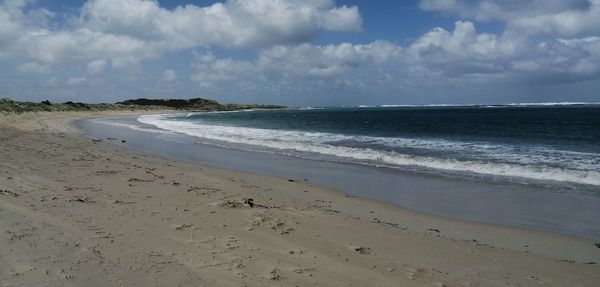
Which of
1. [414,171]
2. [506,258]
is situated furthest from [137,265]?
[414,171]

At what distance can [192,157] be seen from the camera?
57.4ft

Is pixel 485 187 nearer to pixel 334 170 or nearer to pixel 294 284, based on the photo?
pixel 334 170

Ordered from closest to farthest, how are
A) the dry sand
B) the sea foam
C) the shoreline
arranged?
the dry sand → the shoreline → the sea foam

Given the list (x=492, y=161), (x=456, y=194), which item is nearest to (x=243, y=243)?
(x=456, y=194)

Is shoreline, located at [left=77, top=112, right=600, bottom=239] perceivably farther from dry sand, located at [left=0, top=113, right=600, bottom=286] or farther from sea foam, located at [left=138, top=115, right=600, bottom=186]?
sea foam, located at [left=138, top=115, right=600, bottom=186]

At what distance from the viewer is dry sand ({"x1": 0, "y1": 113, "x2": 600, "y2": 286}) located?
14.6ft

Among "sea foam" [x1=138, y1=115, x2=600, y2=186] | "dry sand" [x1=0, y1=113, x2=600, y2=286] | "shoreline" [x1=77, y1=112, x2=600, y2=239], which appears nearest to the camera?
"dry sand" [x1=0, y1=113, x2=600, y2=286]

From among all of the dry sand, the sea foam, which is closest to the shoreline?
the dry sand

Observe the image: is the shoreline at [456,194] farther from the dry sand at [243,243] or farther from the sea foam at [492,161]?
the sea foam at [492,161]

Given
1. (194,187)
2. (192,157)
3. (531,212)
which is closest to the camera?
(531,212)

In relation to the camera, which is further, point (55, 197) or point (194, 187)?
point (194, 187)

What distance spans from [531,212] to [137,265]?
7.52 m

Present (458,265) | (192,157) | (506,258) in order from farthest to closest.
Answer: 1. (192,157)
2. (506,258)
3. (458,265)

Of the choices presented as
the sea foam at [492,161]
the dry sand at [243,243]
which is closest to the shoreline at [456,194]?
the dry sand at [243,243]
